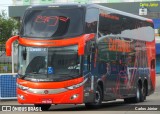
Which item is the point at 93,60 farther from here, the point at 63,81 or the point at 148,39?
the point at 148,39

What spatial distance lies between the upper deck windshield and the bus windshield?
1.74 ft

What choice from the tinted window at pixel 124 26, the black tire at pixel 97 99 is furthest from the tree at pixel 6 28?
the black tire at pixel 97 99

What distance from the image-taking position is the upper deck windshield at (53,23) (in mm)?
19312

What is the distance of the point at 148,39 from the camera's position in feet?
91.1

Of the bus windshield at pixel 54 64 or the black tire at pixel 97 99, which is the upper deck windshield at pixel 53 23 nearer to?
the bus windshield at pixel 54 64

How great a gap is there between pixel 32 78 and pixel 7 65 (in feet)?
45.4

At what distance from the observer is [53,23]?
19531mm

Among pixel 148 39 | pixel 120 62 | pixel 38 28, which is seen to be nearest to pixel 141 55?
pixel 148 39

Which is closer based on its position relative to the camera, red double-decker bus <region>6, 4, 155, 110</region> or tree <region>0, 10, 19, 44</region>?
red double-decker bus <region>6, 4, 155, 110</region>

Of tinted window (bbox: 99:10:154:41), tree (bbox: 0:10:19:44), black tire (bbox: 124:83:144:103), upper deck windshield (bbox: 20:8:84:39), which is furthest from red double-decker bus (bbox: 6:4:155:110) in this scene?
tree (bbox: 0:10:19:44)

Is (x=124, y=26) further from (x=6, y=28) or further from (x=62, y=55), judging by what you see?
(x=6, y=28)

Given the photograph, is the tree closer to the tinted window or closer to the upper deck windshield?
the tinted window

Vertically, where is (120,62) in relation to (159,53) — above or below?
above

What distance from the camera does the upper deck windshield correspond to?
63.4ft
